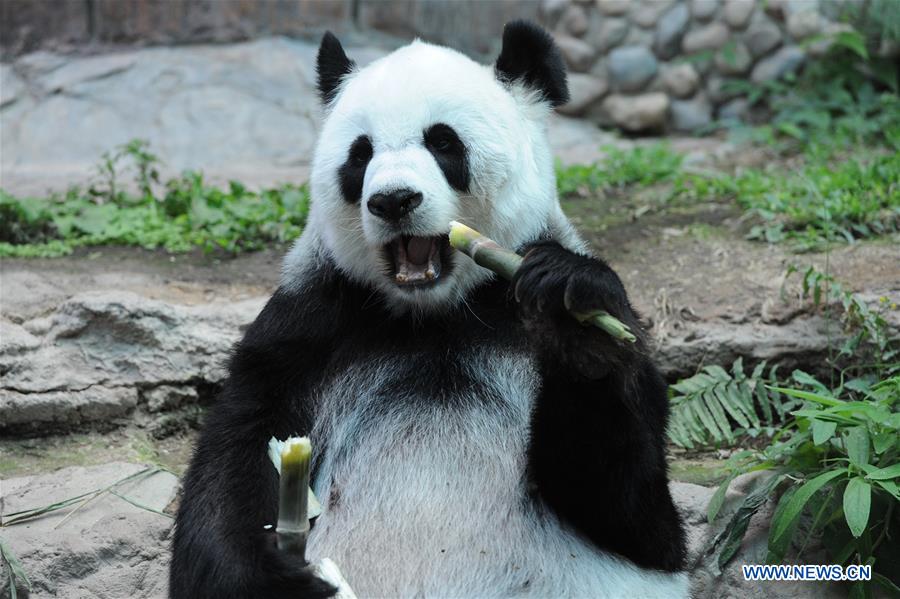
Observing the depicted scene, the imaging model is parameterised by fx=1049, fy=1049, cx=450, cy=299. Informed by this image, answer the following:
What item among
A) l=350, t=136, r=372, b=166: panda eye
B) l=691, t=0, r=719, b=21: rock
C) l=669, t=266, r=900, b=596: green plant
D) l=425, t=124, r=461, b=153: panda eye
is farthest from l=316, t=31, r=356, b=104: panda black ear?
l=691, t=0, r=719, b=21: rock

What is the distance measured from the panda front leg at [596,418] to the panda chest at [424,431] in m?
0.20

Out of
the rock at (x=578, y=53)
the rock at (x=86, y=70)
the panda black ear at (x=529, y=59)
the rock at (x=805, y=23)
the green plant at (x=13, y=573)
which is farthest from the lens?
the rock at (x=578, y=53)

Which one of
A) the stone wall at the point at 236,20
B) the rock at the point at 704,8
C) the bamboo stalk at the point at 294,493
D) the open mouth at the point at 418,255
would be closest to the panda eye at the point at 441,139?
the open mouth at the point at 418,255

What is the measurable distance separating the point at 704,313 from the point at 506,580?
8.68 feet

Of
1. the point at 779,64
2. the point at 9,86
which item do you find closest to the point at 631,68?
the point at 779,64

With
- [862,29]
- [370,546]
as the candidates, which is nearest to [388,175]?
[370,546]

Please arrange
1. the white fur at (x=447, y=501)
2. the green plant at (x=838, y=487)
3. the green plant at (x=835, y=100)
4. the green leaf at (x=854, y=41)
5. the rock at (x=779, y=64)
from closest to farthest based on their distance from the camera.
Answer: the white fur at (x=447, y=501) < the green plant at (x=838, y=487) < the green plant at (x=835, y=100) < the green leaf at (x=854, y=41) < the rock at (x=779, y=64)

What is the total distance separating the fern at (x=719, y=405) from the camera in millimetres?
5254

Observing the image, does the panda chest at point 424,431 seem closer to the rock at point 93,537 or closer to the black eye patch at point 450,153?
the black eye patch at point 450,153

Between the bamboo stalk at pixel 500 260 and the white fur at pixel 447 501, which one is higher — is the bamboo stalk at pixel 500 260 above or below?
above

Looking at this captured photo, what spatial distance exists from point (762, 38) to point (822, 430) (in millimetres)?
7490

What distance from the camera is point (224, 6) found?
11453 millimetres

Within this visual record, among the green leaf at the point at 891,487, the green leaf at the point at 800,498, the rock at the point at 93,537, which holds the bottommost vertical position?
the rock at the point at 93,537

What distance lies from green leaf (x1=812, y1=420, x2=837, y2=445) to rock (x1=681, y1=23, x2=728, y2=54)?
24.8ft
